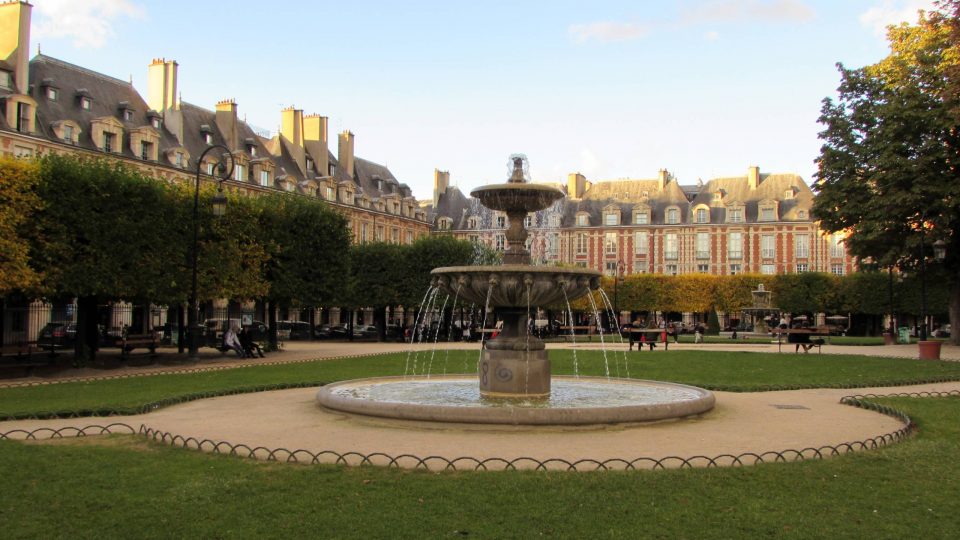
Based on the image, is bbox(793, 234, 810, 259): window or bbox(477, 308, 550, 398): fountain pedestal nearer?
bbox(477, 308, 550, 398): fountain pedestal

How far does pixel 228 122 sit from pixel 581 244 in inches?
1457

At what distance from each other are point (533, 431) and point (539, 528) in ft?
14.0

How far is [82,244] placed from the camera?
24.2 metres

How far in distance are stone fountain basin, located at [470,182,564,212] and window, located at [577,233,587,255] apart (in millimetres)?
69075

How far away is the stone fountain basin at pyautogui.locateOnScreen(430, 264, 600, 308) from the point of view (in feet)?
41.4

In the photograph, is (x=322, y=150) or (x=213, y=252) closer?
(x=213, y=252)

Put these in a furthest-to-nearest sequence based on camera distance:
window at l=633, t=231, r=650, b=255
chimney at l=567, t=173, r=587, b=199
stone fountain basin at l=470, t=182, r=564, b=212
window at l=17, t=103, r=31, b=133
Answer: chimney at l=567, t=173, r=587, b=199 < window at l=633, t=231, r=650, b=255 < window at l=17, t=103, r=31, b=133 < stone fountain basin at l=470, t=182, r=564, b=212

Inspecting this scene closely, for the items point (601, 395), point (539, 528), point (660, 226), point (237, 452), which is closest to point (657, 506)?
point (539, 528)

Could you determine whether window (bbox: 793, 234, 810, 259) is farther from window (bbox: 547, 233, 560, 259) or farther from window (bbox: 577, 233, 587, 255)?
window (bbox: 547, 233, 560, 259)

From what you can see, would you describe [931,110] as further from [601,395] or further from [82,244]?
[82,244]

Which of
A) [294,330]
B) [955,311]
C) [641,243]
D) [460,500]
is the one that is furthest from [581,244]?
[460,500]

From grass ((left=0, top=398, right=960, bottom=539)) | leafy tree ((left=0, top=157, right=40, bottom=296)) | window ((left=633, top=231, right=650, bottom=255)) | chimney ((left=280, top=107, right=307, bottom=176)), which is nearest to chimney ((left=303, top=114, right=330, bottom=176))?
chimney ((left=280, top=107, right=307, bottom=176))

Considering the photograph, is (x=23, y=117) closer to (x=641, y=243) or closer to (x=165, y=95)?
(x=165, y=95)

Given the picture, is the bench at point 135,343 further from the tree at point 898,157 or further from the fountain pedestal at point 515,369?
the tree at point 898,157
